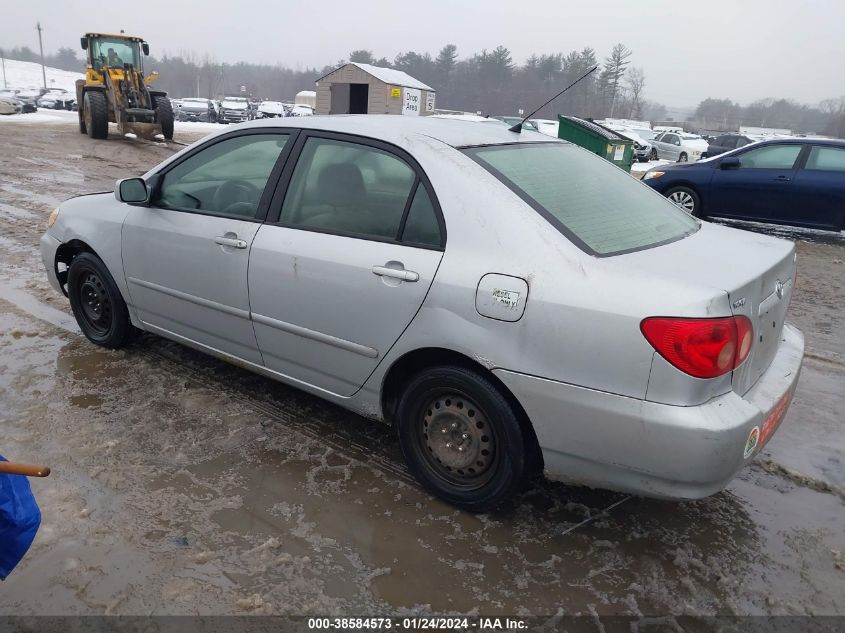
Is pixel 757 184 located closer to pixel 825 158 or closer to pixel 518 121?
pixel 825 158

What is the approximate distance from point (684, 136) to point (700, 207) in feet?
70.9

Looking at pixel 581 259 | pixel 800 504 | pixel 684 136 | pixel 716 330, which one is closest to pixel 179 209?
pixel 581 259

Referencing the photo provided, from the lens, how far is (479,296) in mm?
2506

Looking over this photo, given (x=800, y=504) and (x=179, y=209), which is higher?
(x=179, y=209)

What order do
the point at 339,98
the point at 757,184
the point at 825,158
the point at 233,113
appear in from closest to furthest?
the point at 825,158 → the point at 757,184 → the point at 339,98 → the point at 233,113

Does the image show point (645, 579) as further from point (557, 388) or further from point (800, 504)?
point (800, 504)

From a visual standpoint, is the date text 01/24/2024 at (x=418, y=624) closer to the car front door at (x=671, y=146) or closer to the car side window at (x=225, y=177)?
the car side window at (x=225, y=177)

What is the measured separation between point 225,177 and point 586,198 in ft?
6.57

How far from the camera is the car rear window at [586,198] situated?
2623 mm

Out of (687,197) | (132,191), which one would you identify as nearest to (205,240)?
(132,191)

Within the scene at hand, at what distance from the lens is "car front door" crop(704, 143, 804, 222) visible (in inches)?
374

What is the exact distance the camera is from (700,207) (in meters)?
10.1

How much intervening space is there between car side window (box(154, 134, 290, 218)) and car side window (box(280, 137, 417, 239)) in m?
0.24

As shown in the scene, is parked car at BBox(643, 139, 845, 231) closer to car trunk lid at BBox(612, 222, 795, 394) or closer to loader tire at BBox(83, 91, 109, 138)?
car trunk lid at BBox(612, 222, 795, 394)
